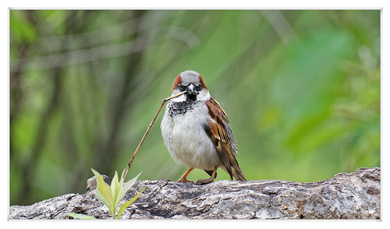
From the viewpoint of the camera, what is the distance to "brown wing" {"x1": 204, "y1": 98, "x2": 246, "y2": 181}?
3.57m

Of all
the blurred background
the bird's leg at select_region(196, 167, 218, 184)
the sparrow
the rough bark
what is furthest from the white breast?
the blurred background

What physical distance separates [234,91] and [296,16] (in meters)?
0.82

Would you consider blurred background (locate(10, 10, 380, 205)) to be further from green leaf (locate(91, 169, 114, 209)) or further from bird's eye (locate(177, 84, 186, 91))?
green leaf (locate(91, 169, 114, 209))

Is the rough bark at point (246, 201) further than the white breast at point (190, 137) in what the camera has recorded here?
No

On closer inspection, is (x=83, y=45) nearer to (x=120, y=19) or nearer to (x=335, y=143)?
(x=120, y=19)

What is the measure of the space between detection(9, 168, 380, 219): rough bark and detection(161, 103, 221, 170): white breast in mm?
286

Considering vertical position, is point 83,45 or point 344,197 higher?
point 83,45

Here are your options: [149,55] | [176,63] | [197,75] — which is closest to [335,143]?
[197,75]

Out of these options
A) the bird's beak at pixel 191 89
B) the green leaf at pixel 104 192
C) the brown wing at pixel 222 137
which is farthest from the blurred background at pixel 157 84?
the green leaf at pixel 104 192

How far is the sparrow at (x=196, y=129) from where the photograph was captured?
3.50 meters

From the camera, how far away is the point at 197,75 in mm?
3527

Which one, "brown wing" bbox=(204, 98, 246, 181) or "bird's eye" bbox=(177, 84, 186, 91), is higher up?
"bird's eye" bbox=(177, 84, 186, 91)

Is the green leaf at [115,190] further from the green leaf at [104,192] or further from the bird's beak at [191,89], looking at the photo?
the bird's beak at [191,89]

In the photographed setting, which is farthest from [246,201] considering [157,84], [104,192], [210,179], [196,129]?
[157,84]
